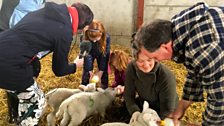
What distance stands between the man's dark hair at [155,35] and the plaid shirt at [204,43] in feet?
0.14

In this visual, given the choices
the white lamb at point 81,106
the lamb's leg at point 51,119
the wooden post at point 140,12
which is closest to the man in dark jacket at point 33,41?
the white lamb at point 81,106

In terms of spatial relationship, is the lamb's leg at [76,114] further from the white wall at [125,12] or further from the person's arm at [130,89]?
the white wall at [125,12]

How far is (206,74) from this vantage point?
173 centimetres

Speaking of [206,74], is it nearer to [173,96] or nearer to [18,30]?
[173,96]

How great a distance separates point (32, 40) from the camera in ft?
7.44

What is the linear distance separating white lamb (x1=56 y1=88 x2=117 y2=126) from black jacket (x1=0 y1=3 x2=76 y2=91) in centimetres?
53

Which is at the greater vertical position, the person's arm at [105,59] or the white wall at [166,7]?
the white wall at [166,7]

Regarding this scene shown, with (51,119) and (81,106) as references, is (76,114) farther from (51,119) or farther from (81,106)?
(51,119)

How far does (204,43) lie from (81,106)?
1.40 metres

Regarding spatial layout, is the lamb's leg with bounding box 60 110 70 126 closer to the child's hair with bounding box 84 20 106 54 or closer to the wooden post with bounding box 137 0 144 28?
the child's hair with bounding box 84 20 106 54

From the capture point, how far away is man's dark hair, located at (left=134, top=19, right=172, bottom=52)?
169 cm

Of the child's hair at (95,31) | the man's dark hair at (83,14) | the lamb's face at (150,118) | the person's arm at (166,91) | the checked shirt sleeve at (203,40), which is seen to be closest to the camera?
the checked shirt sleeve at (203,40)

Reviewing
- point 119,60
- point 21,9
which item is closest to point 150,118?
point 119,60

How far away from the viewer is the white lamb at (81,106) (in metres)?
2.72
